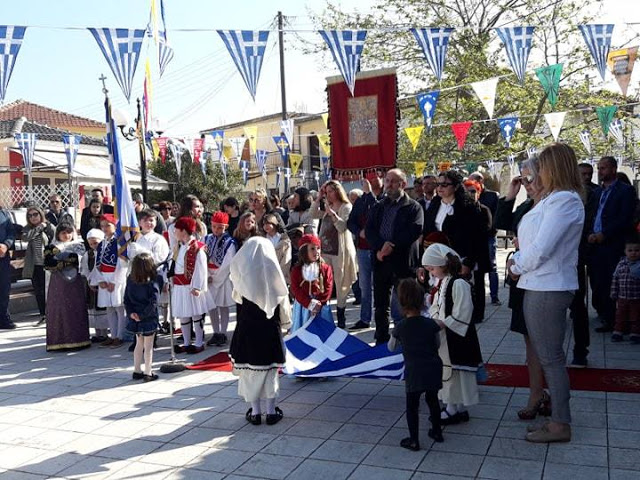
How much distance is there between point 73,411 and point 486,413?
3543 mm

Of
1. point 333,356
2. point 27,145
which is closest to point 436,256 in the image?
point 333,356

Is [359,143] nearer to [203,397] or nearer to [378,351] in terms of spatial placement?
[378,351]

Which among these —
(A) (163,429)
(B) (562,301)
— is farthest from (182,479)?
(B) (562,301)

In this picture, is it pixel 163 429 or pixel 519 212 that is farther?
pixel 519 212

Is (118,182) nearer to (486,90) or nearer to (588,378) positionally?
(588,378)

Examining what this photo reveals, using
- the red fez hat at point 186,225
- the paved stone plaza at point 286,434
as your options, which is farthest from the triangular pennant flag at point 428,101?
the paved stone plaza at point 286,434

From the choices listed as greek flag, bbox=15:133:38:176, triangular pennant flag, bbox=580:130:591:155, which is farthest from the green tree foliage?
greek flag, bbox=15:133:38:176

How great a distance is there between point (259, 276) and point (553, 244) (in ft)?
7.12

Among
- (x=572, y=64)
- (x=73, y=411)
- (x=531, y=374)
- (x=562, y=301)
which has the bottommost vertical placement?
(x=73, y=411)

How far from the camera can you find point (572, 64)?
22203 millimetres

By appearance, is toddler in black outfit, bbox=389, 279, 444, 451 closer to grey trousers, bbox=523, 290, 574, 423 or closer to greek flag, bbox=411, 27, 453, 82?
grey trousers, bbox=523, 290, 574, 423

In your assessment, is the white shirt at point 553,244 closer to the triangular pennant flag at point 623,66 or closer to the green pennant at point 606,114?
the triangular pennant flag at point 623,66

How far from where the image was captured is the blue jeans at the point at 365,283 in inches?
325

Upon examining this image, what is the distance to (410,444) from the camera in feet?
13.9
